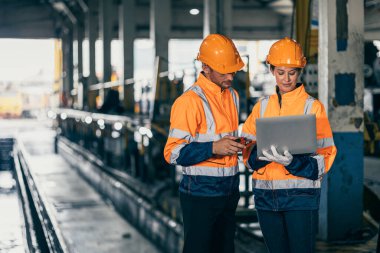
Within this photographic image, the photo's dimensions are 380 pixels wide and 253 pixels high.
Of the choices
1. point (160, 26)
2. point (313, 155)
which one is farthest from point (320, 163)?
point (160, 26)

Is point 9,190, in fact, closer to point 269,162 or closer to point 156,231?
point 156,231

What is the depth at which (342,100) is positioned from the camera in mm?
4988

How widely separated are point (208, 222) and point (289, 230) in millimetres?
393

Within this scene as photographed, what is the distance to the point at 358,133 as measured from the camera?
5.03m

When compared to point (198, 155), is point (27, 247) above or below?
below

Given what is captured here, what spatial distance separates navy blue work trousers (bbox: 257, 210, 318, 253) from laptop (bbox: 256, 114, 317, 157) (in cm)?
31

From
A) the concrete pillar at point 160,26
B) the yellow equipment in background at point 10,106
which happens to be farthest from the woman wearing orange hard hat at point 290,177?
the yellow equipment in background at point 10,106

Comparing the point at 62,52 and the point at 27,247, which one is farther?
the point at 62,52

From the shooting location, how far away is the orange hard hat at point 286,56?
269 cm

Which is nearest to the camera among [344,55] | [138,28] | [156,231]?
[344,55]

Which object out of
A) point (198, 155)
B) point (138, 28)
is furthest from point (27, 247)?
point (138, 28)

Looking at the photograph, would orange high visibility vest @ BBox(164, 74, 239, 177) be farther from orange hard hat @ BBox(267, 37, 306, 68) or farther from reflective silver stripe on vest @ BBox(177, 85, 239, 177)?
orange hard hat @ BBox(267, 37, 306, 68)

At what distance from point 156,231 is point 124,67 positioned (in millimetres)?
8248

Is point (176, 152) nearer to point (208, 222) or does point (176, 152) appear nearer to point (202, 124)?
point (202, 124)
